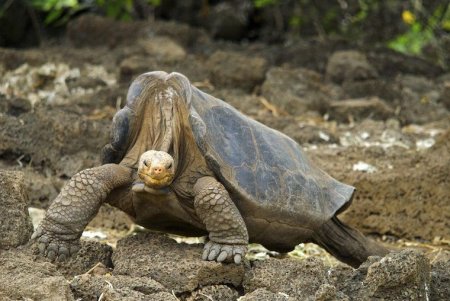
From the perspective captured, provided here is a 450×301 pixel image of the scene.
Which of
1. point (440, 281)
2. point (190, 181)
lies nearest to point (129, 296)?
point (190, 181)

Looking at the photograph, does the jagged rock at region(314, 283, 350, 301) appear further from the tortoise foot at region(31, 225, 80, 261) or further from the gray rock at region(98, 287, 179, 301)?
the tortoise foot at region(31, 225, 80, 261)

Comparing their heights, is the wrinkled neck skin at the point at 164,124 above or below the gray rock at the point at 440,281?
above

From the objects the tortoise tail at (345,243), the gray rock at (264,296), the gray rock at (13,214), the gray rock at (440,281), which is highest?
the gray rock at (13,214)

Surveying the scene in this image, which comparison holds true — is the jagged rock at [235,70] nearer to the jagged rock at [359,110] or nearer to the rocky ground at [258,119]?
the rocky ground at [258,119]

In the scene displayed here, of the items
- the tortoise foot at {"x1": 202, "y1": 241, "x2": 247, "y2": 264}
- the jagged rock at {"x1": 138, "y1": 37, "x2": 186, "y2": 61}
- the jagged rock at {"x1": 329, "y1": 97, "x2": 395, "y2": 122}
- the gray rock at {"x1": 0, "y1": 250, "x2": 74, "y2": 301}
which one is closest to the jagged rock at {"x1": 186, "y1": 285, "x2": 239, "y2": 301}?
the tortoise foot at {"x1": 202, "y1": 241, "x2": 247, "y2": 264}

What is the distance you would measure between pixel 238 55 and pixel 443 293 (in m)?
5.27

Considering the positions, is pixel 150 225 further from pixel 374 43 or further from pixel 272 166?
pixel 374 43

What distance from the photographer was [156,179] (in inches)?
157

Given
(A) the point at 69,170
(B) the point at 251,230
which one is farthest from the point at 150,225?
(A) the point at 69,170

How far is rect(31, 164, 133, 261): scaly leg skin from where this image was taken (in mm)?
3943

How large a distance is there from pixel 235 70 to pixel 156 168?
15.3 ft

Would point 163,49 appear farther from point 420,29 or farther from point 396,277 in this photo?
point 396,277

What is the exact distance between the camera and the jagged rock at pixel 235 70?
845 cm

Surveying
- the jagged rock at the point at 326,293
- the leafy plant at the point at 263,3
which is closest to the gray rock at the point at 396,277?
the jagged rock at the point at 326,293
